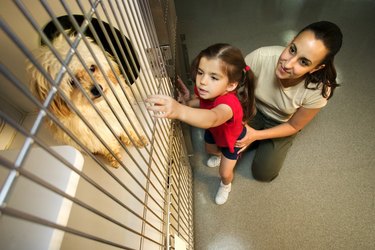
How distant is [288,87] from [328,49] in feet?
0.91

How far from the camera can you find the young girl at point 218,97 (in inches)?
26.6

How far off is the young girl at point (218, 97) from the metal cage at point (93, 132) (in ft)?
0.28

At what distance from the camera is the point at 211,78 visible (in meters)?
0.89

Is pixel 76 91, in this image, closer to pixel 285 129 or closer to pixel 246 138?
pixel 246 138

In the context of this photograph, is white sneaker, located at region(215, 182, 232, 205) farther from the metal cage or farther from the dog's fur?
the dog's fur

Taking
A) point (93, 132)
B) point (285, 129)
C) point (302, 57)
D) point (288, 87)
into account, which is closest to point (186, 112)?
point (93, 132)

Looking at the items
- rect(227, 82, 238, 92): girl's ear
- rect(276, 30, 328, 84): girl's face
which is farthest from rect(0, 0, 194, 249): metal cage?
rect(276, 30, 328, 84): girl's face

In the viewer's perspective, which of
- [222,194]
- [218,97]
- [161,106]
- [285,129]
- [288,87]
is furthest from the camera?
[222,194]

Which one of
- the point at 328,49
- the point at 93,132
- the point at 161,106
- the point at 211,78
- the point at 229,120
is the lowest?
the point at 93,132

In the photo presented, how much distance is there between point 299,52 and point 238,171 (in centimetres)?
88

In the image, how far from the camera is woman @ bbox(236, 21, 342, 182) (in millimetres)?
920

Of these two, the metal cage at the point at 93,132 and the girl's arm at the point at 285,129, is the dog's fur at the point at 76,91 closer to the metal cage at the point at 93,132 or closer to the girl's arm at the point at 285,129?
the metal cage at the point at 93,132

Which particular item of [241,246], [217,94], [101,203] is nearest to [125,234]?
[101,203]

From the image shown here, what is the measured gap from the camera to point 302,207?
4.60 feet
